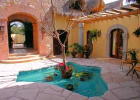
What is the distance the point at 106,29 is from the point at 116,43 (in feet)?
4.81

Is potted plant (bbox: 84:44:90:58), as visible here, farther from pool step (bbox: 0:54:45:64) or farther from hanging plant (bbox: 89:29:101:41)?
pool step (bbox: 0:54:45:64)

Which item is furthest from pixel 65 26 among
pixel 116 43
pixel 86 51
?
pixel 116 43

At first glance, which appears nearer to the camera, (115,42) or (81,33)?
(115,42)

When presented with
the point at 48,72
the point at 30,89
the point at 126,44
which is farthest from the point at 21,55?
the point at 126,44

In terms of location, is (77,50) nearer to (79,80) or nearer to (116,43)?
(116,43)

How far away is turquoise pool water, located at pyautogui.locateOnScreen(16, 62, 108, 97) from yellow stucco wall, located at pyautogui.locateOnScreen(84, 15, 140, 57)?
3.41m

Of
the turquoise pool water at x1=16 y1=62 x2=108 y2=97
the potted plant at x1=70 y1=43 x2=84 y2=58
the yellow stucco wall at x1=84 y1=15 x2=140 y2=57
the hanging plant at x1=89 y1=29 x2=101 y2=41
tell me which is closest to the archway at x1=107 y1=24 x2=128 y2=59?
the yellow stucco wall at x1=84 y1=15 x2=140 y2=57

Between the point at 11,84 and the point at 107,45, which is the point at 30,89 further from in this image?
the point at 107,45

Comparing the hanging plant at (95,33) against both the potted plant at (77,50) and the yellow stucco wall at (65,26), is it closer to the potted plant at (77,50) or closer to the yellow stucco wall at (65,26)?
the potted plant at (77,50)

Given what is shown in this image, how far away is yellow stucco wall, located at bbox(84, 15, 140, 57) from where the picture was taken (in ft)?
30.7

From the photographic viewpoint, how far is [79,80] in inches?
278

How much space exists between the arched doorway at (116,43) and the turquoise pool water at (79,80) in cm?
371

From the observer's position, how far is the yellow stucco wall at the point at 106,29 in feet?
30.7

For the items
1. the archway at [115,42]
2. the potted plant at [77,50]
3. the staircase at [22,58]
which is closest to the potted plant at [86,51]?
the potted plant at [77,50]
